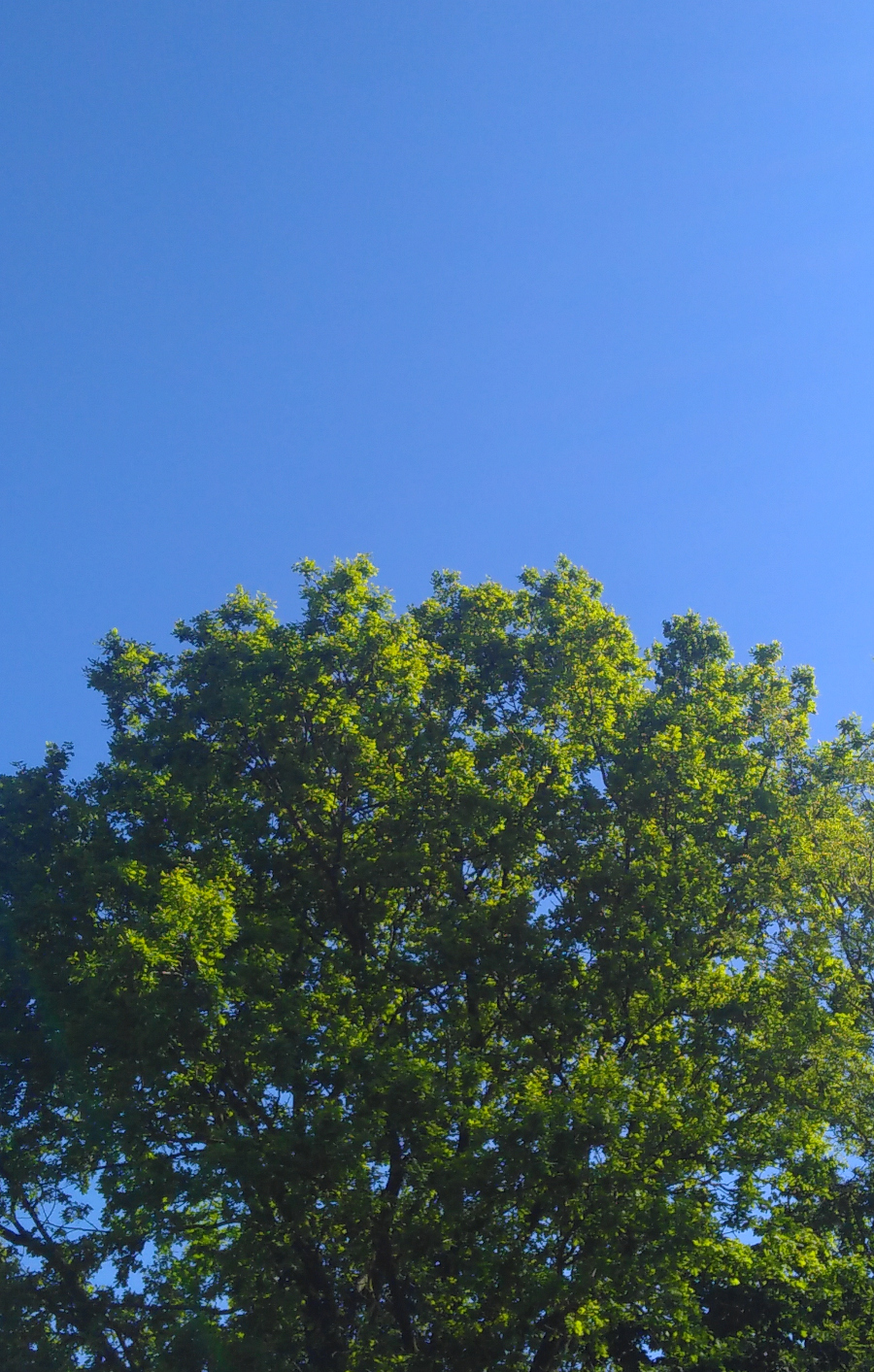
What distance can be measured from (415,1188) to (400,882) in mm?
4780

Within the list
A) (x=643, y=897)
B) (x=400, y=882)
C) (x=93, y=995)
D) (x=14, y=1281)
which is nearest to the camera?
(x=93, y=995)

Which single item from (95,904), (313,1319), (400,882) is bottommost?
(313,1319)

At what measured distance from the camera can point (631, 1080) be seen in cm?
1549

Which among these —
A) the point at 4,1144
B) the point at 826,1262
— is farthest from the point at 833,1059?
the point at 4,1144

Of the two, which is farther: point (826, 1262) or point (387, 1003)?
point (387, 1003)

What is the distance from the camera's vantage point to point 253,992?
15500 millimetres

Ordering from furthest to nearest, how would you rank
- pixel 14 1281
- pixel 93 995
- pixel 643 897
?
pixel 643 897 → pixel 14 1281 → pixel 93 995

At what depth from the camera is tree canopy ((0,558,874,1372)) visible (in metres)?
14.2

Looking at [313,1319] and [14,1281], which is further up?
[14,1281]

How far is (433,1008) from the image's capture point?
59.9ft

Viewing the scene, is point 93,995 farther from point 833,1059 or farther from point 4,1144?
point 833,1059

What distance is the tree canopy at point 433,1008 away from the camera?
14.2 meters

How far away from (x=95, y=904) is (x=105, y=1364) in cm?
691

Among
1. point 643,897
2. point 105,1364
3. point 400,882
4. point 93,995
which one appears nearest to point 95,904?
point 93,995
